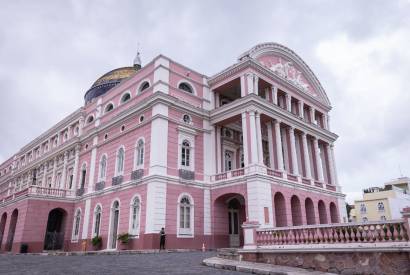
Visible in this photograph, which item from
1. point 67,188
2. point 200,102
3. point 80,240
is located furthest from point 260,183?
point 67,188

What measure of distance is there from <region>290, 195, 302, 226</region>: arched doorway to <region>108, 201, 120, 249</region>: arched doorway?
10.9 m

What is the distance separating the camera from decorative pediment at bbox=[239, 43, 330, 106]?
22188 mm

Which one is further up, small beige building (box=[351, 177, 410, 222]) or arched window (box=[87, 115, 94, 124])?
arched window (box=[87, 115, 94, 124])

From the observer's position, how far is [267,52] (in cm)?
2286

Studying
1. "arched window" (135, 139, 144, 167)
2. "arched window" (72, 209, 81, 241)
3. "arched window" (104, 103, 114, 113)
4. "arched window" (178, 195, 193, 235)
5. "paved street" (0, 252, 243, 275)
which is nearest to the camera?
"paved street" (0, 252, 243, 275)

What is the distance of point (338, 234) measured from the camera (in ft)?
28.5

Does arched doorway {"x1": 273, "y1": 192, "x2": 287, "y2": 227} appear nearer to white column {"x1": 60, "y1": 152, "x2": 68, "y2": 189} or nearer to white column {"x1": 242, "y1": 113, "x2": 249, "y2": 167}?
white column {"x1": 242, "y1": 113, "x2": 249, "y2": 167}

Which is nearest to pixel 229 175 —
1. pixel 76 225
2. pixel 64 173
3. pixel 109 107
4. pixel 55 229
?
pixel 109 107

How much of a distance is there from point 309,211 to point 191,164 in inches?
350

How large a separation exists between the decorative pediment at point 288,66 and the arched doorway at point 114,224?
12457 millimetres

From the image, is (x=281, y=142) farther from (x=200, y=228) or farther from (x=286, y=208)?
(x=200, y=228)

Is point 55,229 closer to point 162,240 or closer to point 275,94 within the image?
point 162,240

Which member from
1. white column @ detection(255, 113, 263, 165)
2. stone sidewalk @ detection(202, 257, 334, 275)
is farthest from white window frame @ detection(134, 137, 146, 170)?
stone sidewalk @ detection(202, 257, 334, 275)

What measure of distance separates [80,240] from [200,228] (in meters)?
9.41
